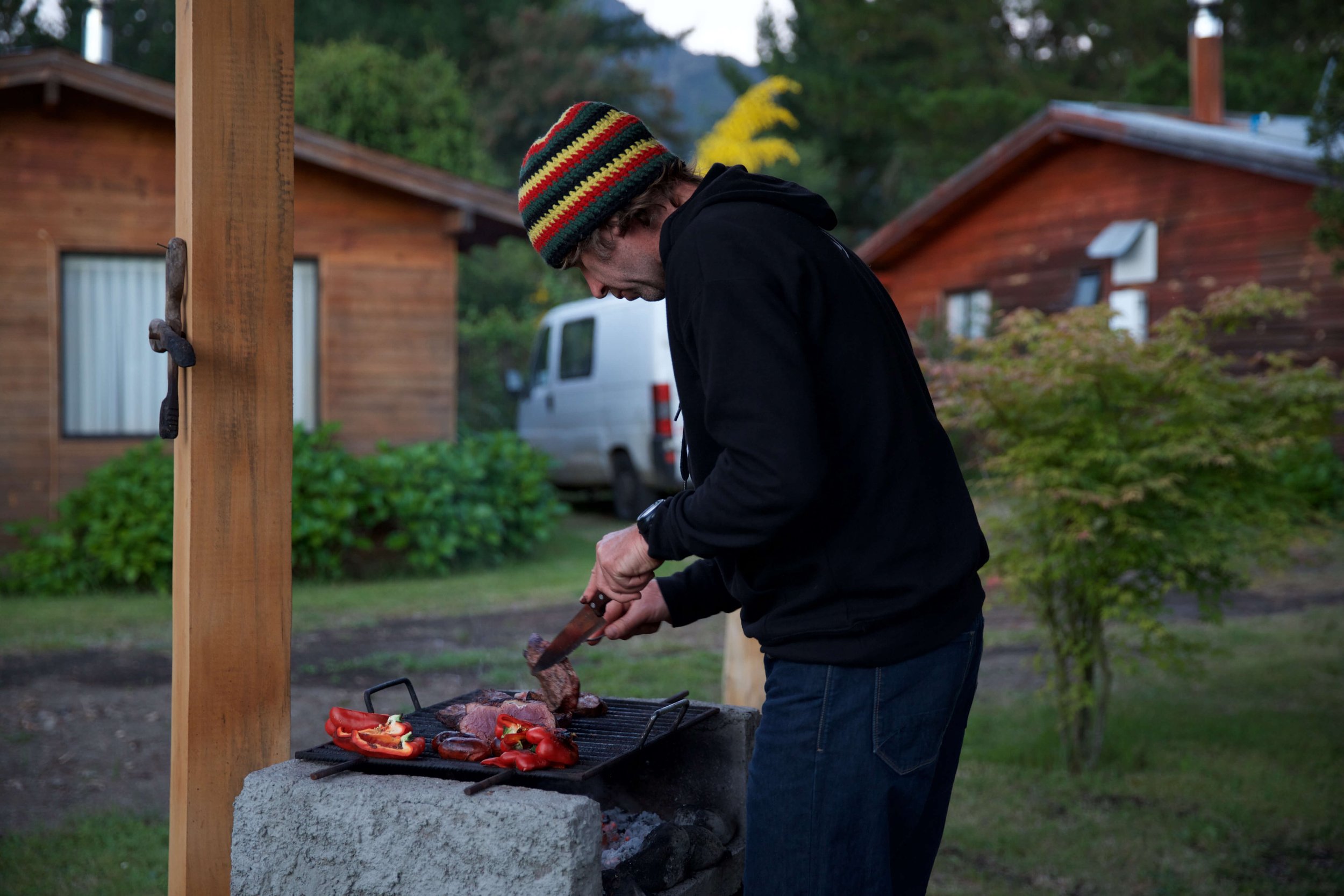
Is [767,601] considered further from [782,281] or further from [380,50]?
[380,50]

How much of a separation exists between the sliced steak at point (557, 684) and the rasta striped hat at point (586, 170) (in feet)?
3.26

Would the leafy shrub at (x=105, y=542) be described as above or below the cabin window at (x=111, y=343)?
below

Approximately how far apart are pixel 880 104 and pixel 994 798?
22922mm

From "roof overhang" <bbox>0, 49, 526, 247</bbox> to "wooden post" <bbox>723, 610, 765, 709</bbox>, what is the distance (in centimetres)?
557

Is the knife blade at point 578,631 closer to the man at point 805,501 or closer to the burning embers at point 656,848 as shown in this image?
the man at point 805,501

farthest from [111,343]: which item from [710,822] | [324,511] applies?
[710,822]

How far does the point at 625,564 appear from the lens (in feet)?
7.03

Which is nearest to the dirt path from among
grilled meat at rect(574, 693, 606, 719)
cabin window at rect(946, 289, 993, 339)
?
grilled meat at rect(574, 693, 606, 719)

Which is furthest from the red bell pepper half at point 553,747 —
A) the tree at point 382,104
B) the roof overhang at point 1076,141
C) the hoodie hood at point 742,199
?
the tree at point 382,104

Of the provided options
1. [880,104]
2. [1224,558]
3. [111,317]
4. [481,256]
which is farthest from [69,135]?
[880,104]

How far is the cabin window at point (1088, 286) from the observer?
592 inches

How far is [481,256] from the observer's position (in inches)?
1062

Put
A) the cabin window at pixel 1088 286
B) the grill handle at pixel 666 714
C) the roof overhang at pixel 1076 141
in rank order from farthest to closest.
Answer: the cabin window at pixel 1088 286 < the roof overhang at pixel 1076 141 < the grill handle at pixel 666 714

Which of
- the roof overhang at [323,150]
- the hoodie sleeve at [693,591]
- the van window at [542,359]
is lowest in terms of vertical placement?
the hoodie sleeve at [693,591]
